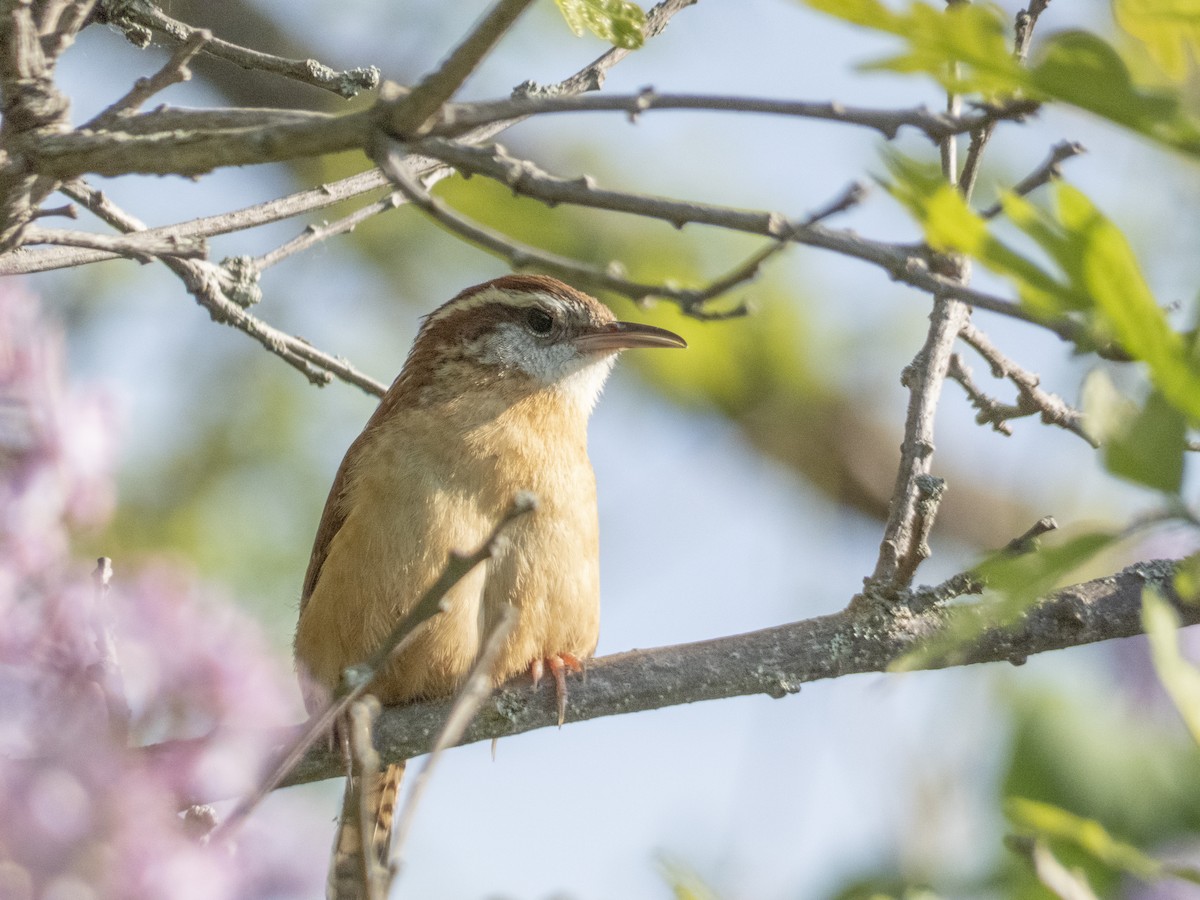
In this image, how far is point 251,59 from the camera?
2965mm

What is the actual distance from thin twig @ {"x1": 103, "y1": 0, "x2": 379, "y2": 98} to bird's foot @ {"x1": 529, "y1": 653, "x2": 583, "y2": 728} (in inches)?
69.9

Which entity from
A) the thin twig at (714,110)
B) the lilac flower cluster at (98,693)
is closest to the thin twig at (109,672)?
the lilac flower cluster at (98,693)

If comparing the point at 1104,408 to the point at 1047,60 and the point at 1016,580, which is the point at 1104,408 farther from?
the point at 1047,60

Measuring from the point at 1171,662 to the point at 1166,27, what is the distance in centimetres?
79

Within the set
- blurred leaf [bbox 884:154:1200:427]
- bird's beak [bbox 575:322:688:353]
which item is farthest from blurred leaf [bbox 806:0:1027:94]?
bird's beak [bbox 575:322:688:353]

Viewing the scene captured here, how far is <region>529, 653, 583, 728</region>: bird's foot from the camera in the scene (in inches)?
156

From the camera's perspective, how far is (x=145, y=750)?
97.0 inches

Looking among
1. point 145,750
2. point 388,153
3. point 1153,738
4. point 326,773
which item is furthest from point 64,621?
point 1153,738

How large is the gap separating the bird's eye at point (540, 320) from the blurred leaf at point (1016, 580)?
3848 mm

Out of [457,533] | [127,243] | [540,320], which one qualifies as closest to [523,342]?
[540,320]

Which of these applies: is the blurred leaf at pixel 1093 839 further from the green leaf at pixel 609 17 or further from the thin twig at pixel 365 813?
the green leaf at pixel 609 17

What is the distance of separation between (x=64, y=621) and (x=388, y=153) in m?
1.03

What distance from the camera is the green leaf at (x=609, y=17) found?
7.75 ft

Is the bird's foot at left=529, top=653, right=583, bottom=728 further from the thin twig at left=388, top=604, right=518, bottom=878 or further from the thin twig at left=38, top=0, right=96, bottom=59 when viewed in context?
the thin twig at left=38, top=0, right=96, bottom=59
